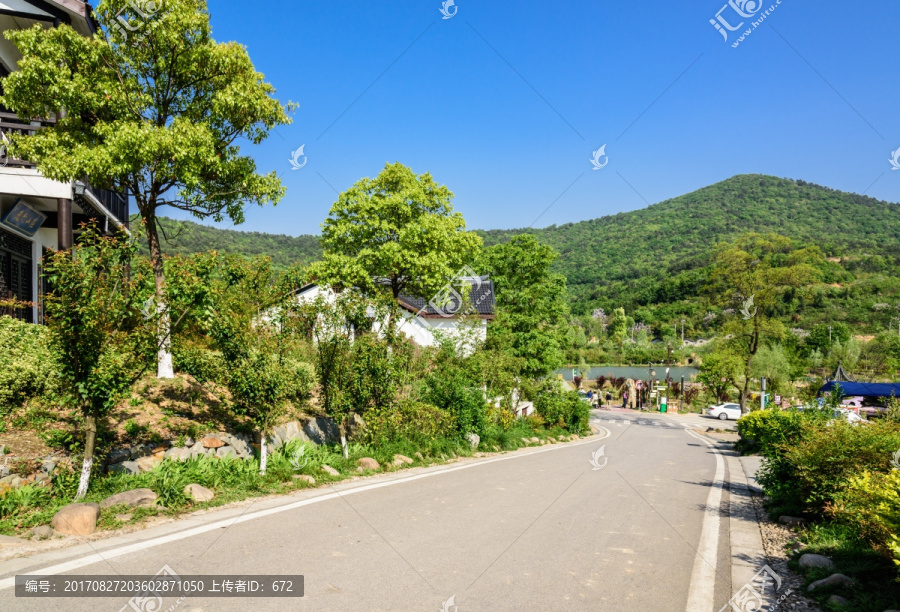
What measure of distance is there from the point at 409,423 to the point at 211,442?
5.18 meters

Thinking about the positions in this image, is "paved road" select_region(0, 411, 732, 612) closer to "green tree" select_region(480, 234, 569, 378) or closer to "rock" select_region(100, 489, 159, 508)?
"rock" select_region(100, 489, 159, 508)

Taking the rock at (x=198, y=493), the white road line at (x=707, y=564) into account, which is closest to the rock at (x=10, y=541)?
the rock at (x=198, y=493)

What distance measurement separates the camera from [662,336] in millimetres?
86875

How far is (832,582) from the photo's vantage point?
16.7 feet

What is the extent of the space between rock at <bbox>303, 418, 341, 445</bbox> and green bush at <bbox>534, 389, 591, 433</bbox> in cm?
1437

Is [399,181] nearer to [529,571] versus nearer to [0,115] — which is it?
[0,115]

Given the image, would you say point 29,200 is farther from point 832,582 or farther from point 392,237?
point 832,582

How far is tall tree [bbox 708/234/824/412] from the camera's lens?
30.3m

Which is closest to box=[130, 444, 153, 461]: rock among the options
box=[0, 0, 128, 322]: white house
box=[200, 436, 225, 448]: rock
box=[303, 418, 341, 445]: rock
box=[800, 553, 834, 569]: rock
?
box=[200, 436, 225, 448]: rock

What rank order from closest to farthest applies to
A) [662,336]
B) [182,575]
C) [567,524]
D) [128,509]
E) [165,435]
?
[182,575]
[128,509]
[567,524]
[165,435]
[662,336]

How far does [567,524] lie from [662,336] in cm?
8577

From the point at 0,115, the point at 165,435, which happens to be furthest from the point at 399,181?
the point at 165,435

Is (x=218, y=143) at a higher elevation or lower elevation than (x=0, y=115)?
lower

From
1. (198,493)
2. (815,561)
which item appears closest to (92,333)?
(198,493)
